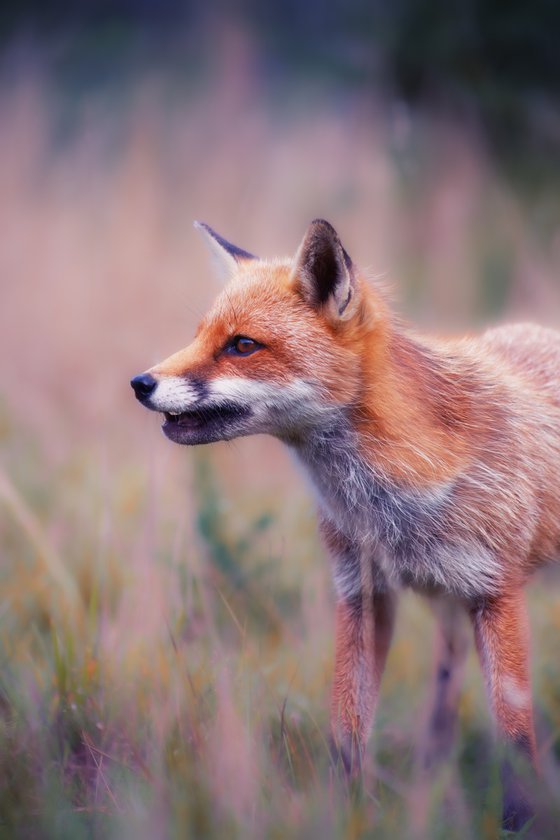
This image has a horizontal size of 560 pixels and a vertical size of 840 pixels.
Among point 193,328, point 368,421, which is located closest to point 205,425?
point 368,421

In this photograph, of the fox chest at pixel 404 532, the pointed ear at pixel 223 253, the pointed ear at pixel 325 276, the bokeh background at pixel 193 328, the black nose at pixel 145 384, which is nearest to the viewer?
the bokeh background at pixel 193 328

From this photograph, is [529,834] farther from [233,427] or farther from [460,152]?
[460,152]

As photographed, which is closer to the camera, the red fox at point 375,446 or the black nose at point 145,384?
the black nose at point 145,384

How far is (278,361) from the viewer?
3.64m

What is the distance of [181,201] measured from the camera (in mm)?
10070

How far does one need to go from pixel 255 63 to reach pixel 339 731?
1051 centimetres

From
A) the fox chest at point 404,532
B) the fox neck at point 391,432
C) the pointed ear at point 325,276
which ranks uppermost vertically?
the pointed ear at point 325,276

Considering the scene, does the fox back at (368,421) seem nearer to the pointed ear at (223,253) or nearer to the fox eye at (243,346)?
the fox eye at (243,346)

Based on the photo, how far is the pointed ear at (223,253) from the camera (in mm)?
4398

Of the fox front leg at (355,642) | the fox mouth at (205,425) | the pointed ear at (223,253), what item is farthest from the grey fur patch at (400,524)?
the pointed ear at (223,253)

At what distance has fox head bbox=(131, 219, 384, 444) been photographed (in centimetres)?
354

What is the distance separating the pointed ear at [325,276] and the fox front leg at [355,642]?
1.12 metres

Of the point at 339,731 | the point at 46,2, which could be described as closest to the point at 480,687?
the point at 339,731

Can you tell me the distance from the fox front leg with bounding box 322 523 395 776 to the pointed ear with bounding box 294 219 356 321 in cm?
112
